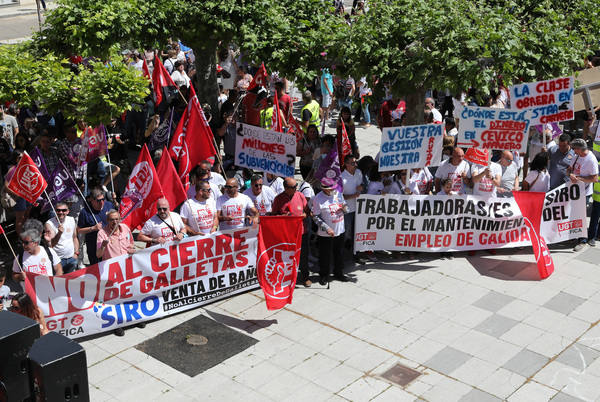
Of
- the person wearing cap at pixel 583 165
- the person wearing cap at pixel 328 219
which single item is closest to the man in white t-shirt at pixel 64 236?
the person wearing cap at pixel 328 219

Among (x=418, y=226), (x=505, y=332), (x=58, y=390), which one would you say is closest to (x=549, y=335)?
(x=505, y=332)

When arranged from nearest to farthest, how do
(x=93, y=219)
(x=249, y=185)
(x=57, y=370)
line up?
(x=57, y=370)
(x=93, y=219)
(x=249, y=185)

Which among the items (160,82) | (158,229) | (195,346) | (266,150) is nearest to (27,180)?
(158,229)

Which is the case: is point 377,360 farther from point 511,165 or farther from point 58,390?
point 58,390

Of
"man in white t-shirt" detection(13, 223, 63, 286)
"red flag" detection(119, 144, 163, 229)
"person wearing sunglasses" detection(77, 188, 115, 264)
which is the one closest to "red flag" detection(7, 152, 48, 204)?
"person wearing sunglasses" detection(77, 188, 115, 264)

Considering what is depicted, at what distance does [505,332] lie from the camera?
10703 mm

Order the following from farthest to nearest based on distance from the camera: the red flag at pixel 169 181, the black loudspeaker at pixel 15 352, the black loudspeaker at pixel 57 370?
the red flag at pixel 169 181, the black loudspeaker at pixel 57 370, the black loudspeaker at pixel 15 352

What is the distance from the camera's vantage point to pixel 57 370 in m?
4.73

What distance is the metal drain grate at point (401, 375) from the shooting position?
9586 mm

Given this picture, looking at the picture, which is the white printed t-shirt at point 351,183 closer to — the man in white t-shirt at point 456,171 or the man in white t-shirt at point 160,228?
the man in white t-shirt at point 456,171

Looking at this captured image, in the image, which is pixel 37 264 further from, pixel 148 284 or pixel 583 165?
pixel 583 165

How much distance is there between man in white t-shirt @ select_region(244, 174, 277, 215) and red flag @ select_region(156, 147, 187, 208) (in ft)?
3.33

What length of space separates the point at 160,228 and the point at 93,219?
1069mm

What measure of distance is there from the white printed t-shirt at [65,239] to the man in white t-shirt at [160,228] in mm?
936
